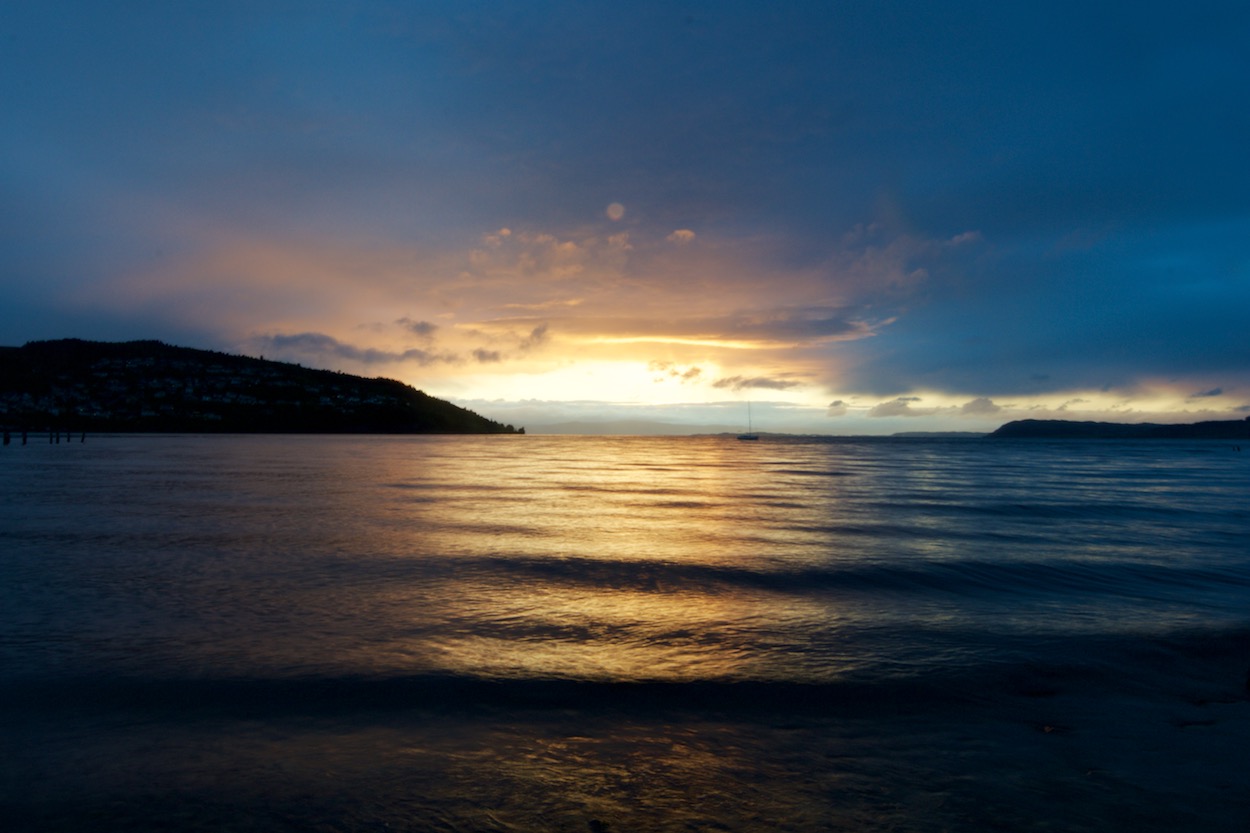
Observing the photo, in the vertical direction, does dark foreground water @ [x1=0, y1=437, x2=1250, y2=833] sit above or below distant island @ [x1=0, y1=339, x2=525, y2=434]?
below

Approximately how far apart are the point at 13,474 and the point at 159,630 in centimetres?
3875

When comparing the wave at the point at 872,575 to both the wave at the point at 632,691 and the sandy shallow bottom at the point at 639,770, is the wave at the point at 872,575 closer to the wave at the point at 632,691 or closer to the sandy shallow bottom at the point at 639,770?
the wave at the point at 632,691

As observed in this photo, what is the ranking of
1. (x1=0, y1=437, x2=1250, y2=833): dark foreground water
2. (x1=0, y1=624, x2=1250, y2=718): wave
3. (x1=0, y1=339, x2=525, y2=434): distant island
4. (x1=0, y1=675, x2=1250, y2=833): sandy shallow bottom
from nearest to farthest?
1. (x1=0, y1=675, x2=1250, y2=833): sandy shallow bottom
2. (x1=0, y1=437, x2=1250, y2=833): dark foreground water
3. (x1=0, y1=624, x2=1250, y2=718): wave
4. (x1=0, y1=339, x2=525, y2=434): distant island

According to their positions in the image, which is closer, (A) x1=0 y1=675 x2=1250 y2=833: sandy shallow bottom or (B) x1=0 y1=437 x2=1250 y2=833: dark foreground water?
(A) x1=0 y1=675 x2=1250 y2=833: sandy shallow bottom

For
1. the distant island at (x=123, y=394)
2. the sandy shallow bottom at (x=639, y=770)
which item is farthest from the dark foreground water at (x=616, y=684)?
the distant island at (x=123, y=394)

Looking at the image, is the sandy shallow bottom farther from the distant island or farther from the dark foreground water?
the distant island

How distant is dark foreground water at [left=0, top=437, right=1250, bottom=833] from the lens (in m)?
4.85

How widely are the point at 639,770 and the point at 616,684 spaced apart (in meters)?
1.89

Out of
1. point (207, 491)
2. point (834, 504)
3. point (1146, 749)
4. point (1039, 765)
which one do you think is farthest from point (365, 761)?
point (207, 491)

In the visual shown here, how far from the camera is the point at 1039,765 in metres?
5.47

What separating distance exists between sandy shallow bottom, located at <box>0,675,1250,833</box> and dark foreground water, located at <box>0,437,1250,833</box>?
3 cm

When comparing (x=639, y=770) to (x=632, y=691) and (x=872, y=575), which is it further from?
(x=872, y=575)

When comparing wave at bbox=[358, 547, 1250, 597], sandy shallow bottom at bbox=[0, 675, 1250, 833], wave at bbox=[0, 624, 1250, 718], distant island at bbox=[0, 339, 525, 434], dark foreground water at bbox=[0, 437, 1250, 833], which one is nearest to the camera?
sandy shallow bottom at bbox=[0, 675, 1250, 833]

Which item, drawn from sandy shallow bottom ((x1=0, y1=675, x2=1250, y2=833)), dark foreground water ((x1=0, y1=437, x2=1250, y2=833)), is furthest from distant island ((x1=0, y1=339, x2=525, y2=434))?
sandy shallow bottom ((x1=0, y1=675, x2=1250, y2=833))
